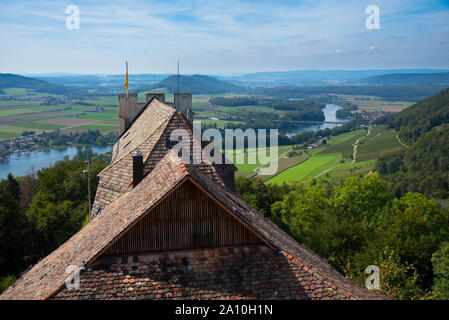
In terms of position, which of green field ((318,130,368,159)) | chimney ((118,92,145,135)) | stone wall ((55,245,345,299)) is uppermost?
chimney ((118,92,145,135))

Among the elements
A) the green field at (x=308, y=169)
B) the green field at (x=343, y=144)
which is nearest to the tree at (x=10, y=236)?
the green field at (x=308, y=169)

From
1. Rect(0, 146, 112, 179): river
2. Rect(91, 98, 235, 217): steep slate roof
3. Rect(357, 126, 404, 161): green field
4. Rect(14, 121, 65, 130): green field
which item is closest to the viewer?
Rect(91, 98, 235, 217): steep slate roof

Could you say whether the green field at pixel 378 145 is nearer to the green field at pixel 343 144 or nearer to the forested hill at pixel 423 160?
the green field at pixel 343 144

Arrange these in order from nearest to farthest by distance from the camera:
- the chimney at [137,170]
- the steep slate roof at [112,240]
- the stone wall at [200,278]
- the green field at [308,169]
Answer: the stone wall at [200,278] < the steep slate roof at [112,240] < the chimney at [137,170] < the green field at [308,169]

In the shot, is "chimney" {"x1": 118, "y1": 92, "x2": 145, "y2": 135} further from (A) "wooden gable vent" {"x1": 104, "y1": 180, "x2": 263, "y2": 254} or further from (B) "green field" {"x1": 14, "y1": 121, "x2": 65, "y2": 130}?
Answer: (B) "green field" {"x1": 14, "y1": 121, "x2": 65, "y2": 130}

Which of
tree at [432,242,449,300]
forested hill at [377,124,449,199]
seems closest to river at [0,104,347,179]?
forested hill at [377,124,449,199]
